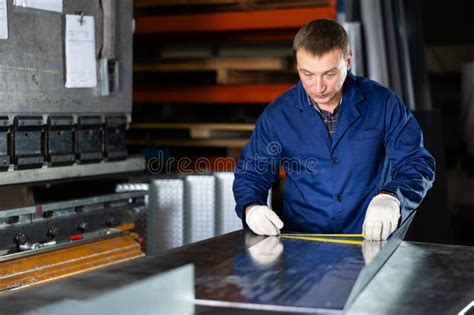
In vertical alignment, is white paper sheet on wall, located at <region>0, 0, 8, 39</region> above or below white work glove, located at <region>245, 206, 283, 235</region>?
above

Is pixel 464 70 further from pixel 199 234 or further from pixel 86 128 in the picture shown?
pixel 86 128

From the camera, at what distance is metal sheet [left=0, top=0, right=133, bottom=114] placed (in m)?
3.27

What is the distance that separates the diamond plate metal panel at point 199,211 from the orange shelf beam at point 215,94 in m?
0.92

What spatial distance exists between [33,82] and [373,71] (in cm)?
267

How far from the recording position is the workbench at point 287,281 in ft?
6.16

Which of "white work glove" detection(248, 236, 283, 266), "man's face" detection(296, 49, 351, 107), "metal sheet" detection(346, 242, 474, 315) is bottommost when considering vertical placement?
"metal sheet" detection(346, 242, 474, 315)

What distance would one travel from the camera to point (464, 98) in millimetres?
→ 6945

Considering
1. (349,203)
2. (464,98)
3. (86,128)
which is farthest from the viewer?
(464,98)

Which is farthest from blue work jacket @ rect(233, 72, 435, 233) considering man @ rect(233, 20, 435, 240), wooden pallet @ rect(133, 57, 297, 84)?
wooden pallet @ rect(133, 57, 297, 84)

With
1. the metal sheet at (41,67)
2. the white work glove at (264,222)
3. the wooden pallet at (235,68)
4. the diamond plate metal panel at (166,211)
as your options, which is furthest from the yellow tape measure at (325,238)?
the wooden pallet at (235,68)

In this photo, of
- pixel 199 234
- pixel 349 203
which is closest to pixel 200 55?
pixel 199 234

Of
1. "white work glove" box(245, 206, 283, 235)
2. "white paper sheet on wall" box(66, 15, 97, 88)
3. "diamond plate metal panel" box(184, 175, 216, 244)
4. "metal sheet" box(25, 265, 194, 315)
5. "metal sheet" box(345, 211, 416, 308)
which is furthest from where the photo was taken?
"diamond plate metal panel" box(184, 175, 216, 244)

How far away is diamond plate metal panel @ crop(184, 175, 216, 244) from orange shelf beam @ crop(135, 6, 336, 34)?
126 cm

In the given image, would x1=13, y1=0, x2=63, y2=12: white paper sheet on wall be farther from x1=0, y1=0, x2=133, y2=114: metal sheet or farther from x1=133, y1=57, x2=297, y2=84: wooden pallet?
x1=133, y1=57, x2=297, y2=84: wooden pallet
